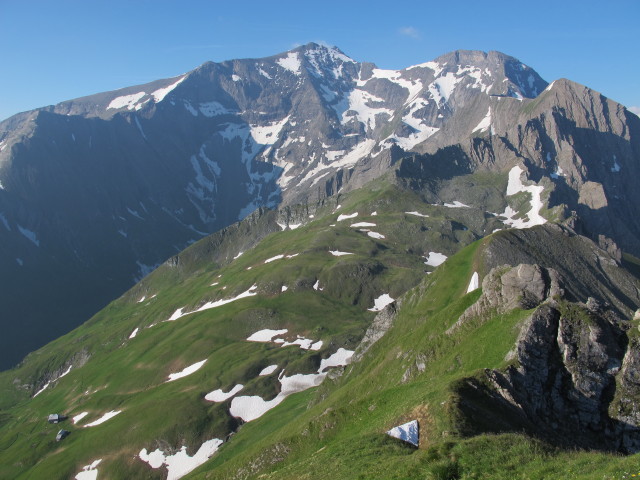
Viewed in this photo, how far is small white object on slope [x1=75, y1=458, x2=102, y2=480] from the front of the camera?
373 ft

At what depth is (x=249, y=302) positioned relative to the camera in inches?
7111

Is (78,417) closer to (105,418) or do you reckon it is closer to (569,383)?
(105,418)

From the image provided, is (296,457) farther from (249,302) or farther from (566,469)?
(249,302)

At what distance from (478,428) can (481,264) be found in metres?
67.0

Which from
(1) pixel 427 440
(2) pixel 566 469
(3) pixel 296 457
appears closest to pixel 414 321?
(3) pixel 296 457

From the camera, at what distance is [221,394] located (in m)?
Answer: 129

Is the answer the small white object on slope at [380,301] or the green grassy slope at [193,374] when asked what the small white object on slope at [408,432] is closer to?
the green grassy slope at [193,374]

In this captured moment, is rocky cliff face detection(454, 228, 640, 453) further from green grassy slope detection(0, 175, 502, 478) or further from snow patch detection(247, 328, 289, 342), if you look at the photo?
snow patch detection(247, 328, 289, 342)

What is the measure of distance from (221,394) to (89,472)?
108 ft

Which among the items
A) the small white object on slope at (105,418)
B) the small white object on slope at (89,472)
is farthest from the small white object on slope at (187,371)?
the small white object on slope at (89,472)

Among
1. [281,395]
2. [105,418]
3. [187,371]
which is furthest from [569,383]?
[105,418]

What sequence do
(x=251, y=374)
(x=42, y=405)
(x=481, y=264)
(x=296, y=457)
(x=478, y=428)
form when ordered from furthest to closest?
(x=42, y=405) < (x=251, y=374) < (x=481, y=264) < (x=296, y=457) < (x=478, y=428)

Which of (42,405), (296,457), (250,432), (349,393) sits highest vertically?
(296,457)

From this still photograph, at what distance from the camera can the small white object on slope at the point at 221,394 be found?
127188 millimetres
